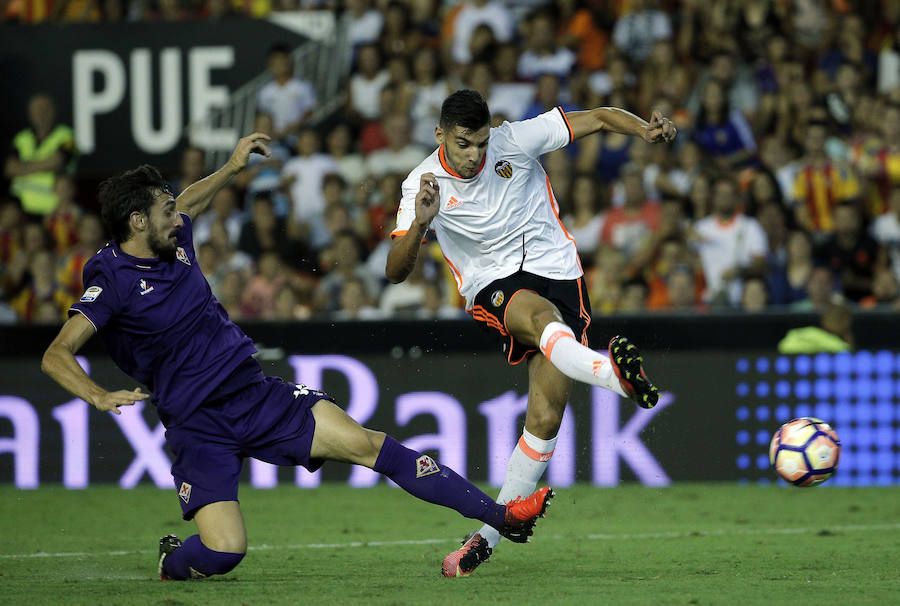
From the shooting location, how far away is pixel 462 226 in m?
7.02

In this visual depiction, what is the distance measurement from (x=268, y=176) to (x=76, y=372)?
7866mm

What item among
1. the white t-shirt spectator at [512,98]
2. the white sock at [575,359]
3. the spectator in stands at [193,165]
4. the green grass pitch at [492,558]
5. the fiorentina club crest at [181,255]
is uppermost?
the white t-shirt spectator at [512,98]

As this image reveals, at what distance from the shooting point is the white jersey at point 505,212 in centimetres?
700

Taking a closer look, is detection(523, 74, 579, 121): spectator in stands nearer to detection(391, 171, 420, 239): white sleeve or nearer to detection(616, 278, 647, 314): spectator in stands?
detection(616, 278, 647, 314): spectator in stands

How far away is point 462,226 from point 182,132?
7923 mm

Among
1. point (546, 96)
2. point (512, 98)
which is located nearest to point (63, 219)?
point (512, 98)

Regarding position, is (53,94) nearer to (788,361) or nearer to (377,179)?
(377,179)

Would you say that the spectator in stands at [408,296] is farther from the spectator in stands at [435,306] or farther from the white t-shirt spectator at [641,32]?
the white t-shirt spectator at [641,32]

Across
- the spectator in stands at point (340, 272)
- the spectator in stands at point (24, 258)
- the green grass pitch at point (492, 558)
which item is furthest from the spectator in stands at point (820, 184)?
the spectator in stands at point (24, 258)

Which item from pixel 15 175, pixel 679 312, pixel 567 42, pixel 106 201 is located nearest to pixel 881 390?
pixel 679 312

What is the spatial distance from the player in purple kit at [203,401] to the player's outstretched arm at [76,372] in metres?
0.21

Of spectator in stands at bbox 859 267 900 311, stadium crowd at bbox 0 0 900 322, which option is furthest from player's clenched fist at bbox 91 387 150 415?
spectator in stands at bbox 859 267 900 311

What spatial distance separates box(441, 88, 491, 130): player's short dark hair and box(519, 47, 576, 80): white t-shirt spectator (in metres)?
7.71

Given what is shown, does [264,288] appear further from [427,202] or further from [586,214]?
[427,202]
